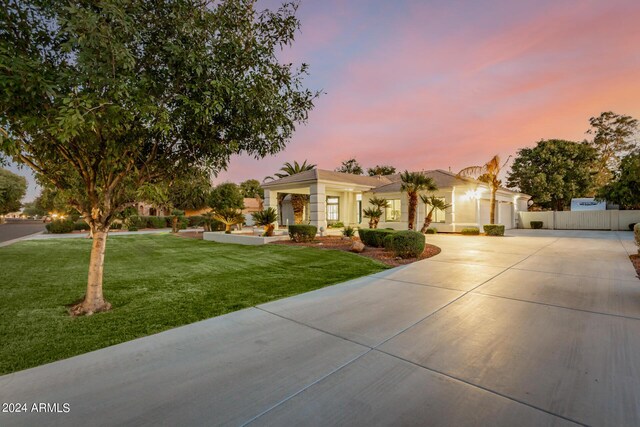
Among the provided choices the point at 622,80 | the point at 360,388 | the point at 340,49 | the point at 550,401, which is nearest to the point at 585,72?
the point at 622,80

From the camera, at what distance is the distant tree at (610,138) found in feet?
110

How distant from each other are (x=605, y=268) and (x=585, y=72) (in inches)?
361

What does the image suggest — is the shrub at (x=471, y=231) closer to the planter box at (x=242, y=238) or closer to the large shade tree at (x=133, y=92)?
the planter box at (x=242, y=238)

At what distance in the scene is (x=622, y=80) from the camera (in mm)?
12266

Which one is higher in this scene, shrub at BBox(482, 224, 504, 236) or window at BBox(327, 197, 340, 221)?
window at BBox(327, 197, 340, 221)

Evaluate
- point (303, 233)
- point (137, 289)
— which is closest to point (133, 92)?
point (137, 289)

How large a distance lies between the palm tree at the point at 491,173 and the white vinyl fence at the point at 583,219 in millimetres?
12373

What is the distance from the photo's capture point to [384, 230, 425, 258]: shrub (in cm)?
955

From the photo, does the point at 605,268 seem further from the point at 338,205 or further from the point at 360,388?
the point at 338,205

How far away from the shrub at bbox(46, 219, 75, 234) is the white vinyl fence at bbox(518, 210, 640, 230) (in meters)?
44.1

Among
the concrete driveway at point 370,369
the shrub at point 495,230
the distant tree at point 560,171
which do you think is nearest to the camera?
the concrete driveway at point 370,369

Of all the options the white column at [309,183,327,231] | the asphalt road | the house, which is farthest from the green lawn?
the asphalt road

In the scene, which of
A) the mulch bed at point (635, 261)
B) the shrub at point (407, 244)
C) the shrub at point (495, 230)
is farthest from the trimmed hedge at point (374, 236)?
the shrub at point (495, 230)

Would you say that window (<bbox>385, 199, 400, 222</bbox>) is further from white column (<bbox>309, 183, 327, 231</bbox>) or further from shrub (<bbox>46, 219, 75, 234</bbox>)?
shrub (<bbox>46, 219, 75, 234</bbox>)
